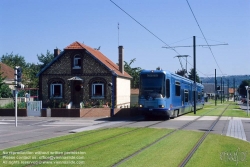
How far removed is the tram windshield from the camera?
28.9m

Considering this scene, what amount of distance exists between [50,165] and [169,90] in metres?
19.6

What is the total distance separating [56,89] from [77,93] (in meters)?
2.41

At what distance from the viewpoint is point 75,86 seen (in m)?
44.4

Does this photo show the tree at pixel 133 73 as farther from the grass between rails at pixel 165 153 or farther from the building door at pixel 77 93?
the grass between rails at pixel 165 153

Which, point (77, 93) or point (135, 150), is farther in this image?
point (77, 93)

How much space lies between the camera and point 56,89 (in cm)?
4488

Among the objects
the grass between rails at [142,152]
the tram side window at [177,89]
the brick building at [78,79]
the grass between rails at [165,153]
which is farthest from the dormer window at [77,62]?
the grass between rails at [165,153]

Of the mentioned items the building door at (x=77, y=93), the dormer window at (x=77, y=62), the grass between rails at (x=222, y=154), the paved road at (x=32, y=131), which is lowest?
the paved road at (x=32, y=131)

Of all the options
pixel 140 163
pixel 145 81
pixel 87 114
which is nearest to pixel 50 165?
pixel 140 163

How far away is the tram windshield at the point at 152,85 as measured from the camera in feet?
94.7

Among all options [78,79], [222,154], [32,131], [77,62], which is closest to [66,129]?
[32,131]

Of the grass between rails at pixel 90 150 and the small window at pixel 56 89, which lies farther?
the small window at pixel 56 89

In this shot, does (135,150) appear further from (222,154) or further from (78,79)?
(78,79)

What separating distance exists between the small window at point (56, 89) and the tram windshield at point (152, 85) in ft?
56.4
